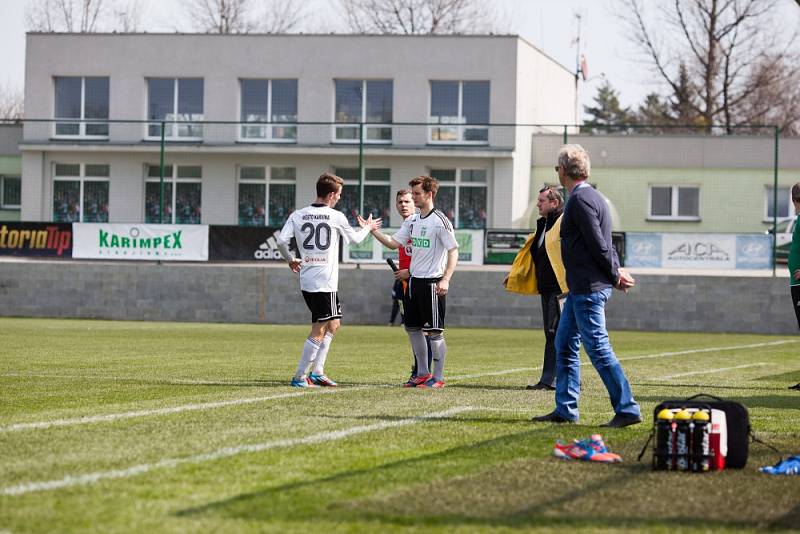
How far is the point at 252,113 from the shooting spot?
Result: 4553cm

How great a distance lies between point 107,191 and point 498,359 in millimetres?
28755

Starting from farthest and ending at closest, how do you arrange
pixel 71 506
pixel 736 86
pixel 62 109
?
pixel 736 86
pixel 62 109
pixel 71 506

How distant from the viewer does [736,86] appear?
5878 centimetres

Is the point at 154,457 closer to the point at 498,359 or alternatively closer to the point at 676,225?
the point at 498,359

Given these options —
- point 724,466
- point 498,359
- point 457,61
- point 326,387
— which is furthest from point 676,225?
point 724,466

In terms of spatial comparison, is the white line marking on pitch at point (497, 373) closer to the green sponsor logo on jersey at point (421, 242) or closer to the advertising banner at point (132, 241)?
the green sponsor logo on jersey at point (421, 242)

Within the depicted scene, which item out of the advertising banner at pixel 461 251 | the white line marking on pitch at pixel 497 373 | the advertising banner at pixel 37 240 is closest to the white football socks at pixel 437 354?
the white line marking on pitch at pixel 497 373

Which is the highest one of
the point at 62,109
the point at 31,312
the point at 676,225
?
the point at 62,109

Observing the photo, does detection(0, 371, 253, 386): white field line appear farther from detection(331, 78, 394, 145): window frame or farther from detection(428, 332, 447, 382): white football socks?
detection(331, 78, 394, 145): window frame

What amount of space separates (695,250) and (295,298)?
30.8ft

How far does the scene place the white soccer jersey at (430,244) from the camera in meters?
11.7

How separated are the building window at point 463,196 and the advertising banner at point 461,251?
5996mm

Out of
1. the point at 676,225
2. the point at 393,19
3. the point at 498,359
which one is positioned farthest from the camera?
the point at 393,19

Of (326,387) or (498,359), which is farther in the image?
(498,359)
